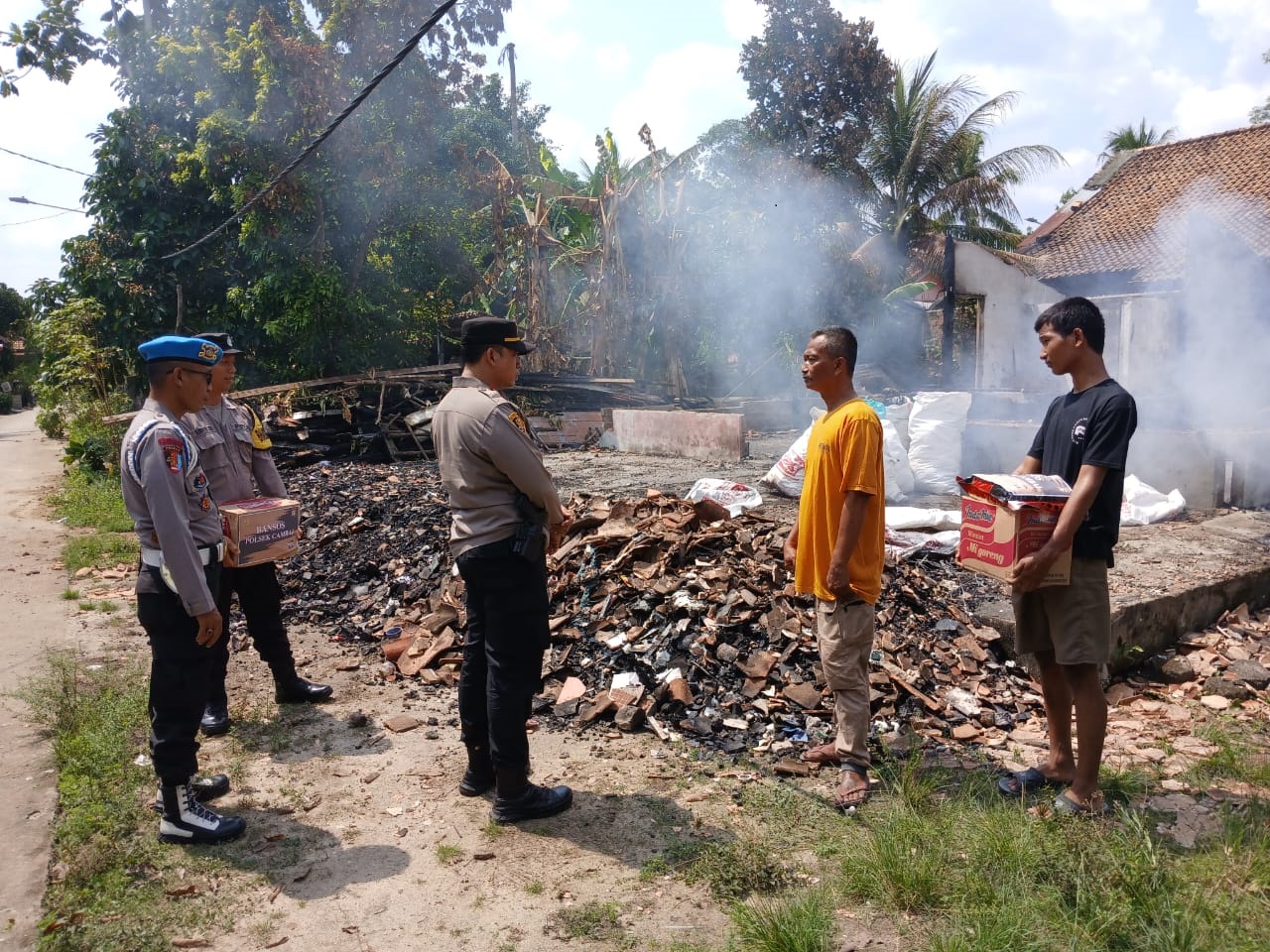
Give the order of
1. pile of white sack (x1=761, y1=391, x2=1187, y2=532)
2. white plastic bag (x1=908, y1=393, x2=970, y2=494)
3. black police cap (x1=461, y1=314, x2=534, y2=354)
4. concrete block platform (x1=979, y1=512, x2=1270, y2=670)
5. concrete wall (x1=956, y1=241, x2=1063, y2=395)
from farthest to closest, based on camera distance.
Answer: concrete wall (x1=956, y1=241, x2=1063, y2=395) < white plastic bag (x1=908, y1=393, x2=970, y2=494) < pile of white sack (x1=761, y1=391, x2=1187, y2=532) < concrete block platform (x1=979, y1=512, x2=1270, y2=670) < black police cap (x1=461, y1=314, x2=534, y2=354)

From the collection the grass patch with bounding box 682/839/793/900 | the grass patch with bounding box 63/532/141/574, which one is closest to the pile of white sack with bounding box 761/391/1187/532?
the grass patch with bounding box 682/839/793/900

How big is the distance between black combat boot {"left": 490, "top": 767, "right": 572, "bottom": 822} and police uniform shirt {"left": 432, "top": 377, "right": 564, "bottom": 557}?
2.94ft

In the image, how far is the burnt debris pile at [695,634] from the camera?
4.36 m

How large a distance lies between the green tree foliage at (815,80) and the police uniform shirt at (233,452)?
2333 centimetres

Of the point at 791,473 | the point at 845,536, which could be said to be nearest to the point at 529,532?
the point at 845,536

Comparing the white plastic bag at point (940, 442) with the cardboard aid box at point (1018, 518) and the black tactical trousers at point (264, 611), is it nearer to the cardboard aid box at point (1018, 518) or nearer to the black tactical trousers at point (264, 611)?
the cardboard aid box at point (1018, 518)

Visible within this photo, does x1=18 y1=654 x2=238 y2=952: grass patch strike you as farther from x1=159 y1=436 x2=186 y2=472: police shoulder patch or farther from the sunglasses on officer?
the sunglasses on officer

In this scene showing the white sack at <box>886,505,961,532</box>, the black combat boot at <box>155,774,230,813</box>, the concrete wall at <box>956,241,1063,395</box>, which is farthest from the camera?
the concrete wall at <box>956,241,1063,395</box>

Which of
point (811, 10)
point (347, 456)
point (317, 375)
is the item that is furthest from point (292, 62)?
point (811, 10)

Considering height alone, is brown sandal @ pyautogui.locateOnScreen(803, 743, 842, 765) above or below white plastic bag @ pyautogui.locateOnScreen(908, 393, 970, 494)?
below

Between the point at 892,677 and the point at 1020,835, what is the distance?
1.62 metres

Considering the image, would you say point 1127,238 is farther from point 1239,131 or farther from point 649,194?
point 649,194

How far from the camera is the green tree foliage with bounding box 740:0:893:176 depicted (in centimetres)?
2517

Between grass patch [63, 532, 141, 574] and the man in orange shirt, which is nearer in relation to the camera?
the man in orange shirt
